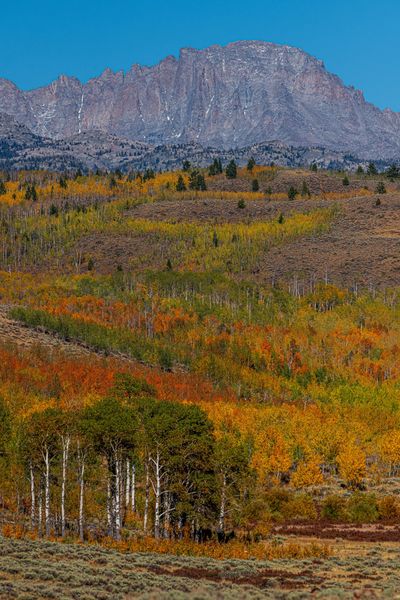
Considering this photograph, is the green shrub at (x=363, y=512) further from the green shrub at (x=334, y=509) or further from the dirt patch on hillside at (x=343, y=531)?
the dirt patch on hillside at (x=343, y=531)

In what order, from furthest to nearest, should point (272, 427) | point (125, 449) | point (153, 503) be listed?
point (272, 427) < point (153, 503) < point (125, 449)

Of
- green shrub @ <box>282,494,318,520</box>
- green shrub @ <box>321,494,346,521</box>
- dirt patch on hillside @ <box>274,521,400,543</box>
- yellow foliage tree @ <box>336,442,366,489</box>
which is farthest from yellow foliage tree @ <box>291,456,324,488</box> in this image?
dirt patch on hillside @ <box>274,521,400,543</box>

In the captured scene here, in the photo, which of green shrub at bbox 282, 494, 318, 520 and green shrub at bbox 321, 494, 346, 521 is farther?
green shrub at bbox 282, 494, 318, 520

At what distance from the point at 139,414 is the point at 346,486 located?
5358cm

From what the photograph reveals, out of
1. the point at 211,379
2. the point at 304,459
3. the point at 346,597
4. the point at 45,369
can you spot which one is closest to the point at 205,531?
the point at 346,597

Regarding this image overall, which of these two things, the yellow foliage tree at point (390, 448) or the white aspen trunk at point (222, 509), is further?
the yellow foliage tree at point (390, 448)

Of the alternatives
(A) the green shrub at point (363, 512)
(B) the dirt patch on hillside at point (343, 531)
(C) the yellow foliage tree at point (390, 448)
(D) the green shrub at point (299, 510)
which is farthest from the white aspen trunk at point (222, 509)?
(C) the yellow foliage tree at point (390, 448)

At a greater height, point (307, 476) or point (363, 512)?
point (307, 476)

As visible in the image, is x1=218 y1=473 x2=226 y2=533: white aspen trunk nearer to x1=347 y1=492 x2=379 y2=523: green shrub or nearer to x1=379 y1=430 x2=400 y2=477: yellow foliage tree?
x1=347 y1=492 x2=379 y2=523: green shrub

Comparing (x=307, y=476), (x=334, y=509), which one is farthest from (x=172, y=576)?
(x=307, y=476)

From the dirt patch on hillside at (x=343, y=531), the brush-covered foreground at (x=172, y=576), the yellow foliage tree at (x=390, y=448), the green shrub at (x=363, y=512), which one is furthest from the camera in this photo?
the yellow foliage tree at (x=390, y=448)

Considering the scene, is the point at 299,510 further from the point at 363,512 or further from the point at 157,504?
the point at 157,504

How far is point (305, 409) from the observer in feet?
541

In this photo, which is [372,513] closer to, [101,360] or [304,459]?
[304,459]
